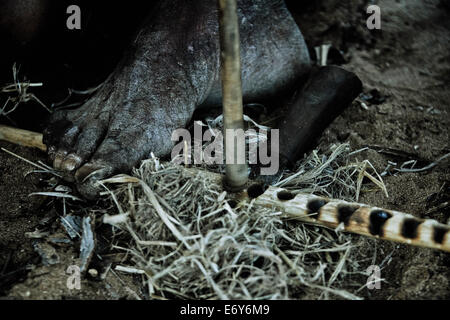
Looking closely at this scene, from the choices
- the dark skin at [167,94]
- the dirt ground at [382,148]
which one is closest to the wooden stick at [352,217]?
the dirt ground at [382,148]

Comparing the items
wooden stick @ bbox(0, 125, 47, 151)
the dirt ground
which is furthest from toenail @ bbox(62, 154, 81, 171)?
wooden stick @ bbox(0, 125, 47, 151)

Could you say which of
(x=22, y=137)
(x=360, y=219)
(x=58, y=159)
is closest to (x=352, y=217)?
(x=360, y=219)

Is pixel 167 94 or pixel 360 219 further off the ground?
pixel 167 94

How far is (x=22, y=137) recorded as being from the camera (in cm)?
148

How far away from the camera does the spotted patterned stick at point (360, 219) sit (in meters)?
1.01

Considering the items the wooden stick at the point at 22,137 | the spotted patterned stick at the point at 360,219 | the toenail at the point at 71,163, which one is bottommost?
the spotted patterned stick at the point at 360,219

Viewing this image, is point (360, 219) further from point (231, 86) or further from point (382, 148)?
point (382, 148)

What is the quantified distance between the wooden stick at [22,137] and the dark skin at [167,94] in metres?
0.08

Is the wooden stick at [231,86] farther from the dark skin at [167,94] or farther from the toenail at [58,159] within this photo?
the toenail at [58,159]

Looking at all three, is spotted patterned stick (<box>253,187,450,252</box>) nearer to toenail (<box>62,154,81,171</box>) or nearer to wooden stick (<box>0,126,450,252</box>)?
wooden stick (<box>0,126,450,252</box>)

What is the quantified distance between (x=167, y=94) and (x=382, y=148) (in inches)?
31.0

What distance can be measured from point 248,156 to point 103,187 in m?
0.46

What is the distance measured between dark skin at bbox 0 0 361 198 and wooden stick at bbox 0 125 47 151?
0.08 meters

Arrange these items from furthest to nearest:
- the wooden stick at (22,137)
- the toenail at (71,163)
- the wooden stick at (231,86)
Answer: the wooden stick at (22,137)
the toenail at (71,163)
the wooden stick at (231,86)
